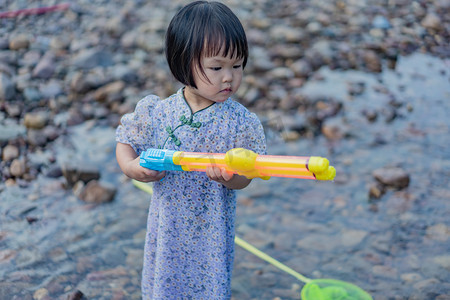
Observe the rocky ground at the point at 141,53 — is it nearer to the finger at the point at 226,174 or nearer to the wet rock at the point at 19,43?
the wet rock at the point at 19,43

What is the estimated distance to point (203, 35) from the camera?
5.06ft

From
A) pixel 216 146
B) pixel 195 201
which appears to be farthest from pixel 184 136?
pixel 195 201

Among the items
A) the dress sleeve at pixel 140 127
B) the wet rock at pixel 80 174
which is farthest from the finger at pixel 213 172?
the wet rock at pixel 80 174

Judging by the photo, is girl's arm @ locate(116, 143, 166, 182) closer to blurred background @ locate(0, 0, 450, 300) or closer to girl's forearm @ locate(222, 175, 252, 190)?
girl's forearm @ locate(222, 175, 252, 190)

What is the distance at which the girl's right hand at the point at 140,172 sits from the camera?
5.34 feet

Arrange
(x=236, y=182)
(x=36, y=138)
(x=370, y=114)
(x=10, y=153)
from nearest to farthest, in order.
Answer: (x=236, y=182) < (x=10, y=153) < (x=36, y=138) < (x=370, y=114)

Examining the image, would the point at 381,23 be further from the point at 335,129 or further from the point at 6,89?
the point at 6,89

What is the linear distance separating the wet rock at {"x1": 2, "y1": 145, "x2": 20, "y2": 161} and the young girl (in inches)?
74.5

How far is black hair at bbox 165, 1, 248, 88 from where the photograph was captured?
5.05 ft

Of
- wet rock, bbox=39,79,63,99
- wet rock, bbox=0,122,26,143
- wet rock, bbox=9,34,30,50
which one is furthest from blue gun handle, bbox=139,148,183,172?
wet rock, bbox=9,34,30,50

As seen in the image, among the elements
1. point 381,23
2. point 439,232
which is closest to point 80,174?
point 439,232

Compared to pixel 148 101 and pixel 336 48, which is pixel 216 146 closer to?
pixel 148 101

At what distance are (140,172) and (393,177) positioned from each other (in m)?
2.05

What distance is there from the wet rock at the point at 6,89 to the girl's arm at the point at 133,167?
2698 mm
